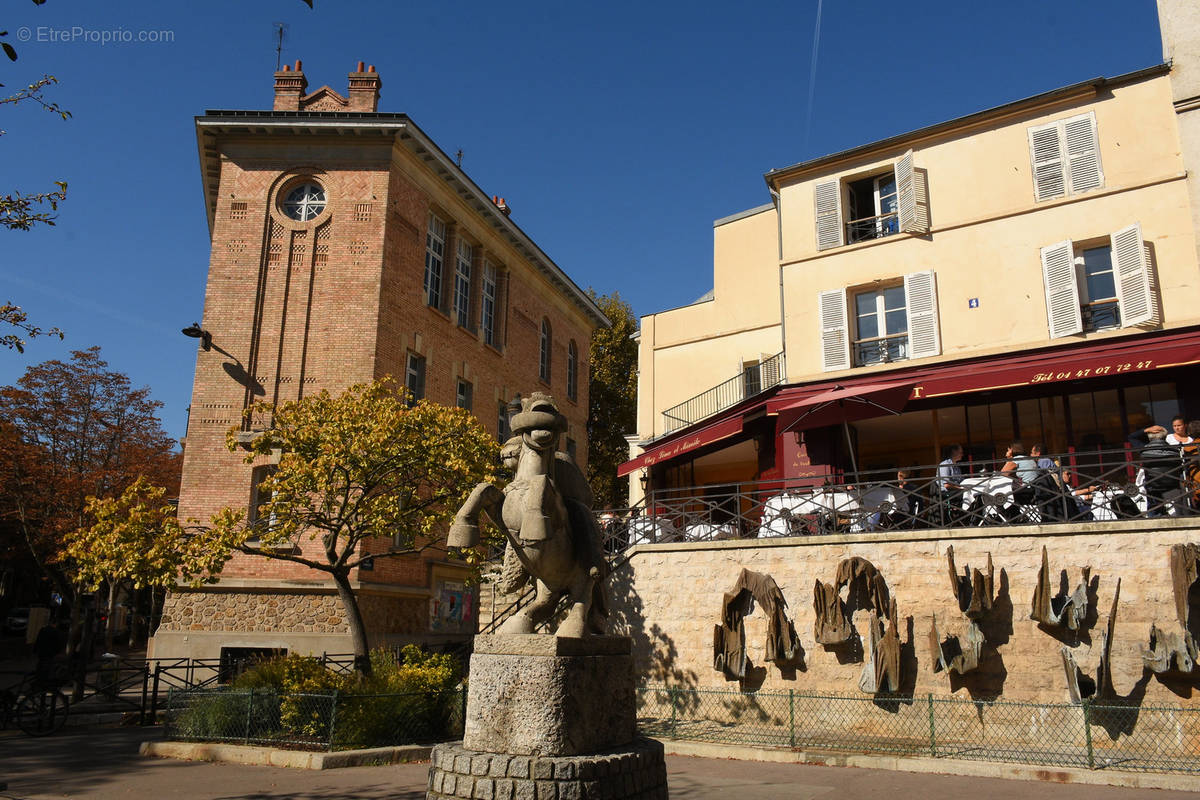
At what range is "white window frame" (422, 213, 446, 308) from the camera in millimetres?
22094

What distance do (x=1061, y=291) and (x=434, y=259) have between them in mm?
15266

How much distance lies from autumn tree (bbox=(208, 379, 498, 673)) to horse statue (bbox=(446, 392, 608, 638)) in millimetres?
7364

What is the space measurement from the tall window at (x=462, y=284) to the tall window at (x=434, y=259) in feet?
1.87

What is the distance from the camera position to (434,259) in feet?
74.0

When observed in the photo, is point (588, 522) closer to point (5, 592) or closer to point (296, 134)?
point (296, 134)

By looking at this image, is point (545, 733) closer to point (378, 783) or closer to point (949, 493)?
point (378, 783)

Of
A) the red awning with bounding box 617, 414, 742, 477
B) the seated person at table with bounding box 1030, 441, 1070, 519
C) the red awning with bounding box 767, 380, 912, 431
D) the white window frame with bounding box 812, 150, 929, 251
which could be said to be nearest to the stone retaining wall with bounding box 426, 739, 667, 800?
the seated person at table with bounding box 1030, 441, 1070, 519

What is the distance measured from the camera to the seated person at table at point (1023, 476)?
11.3 m

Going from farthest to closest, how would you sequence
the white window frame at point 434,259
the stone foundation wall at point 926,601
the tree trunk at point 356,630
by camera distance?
the white window frame at point 434,259
the tree trunk at point 356,630
the stone foundation wall at point 926,601

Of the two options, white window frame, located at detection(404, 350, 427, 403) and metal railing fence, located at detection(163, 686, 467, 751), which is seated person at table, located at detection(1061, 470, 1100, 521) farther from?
white window frame, located at detection(404, 350, 427, 403)

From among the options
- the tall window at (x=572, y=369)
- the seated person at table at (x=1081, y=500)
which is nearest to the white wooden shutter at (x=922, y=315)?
the seated person at table at (x=1081, y=500)

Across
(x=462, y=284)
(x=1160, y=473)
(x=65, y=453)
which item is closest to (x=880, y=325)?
(x=1160, y=473)

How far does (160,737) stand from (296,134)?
14.3 m

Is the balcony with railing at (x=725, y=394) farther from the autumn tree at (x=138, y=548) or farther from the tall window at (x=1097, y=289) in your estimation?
the autumn tree at (x=138, y=548)
